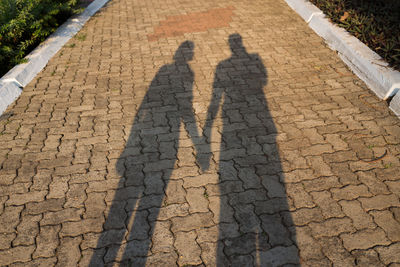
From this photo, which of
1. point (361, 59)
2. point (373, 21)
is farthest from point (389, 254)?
point (373, 21)

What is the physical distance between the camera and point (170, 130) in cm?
415

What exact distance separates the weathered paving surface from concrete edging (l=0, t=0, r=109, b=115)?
0.60 feet

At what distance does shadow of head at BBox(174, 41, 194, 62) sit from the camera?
6.04 meters

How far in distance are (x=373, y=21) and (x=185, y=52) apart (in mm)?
4359

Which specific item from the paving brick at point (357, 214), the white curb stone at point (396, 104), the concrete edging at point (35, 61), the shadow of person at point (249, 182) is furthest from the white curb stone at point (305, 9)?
the concrete edging at point (35, 61)

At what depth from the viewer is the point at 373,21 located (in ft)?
19.5

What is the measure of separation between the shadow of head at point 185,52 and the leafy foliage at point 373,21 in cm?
372

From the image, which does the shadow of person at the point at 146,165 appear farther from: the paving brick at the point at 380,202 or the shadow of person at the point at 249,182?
the paving brick at the point at 380,202

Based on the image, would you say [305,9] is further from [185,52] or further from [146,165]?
[146,165]

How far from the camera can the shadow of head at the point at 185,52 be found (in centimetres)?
604

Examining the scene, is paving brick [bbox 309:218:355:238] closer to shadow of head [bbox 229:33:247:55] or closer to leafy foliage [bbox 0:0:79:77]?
shadow of head [bbox 229:33:247:55]

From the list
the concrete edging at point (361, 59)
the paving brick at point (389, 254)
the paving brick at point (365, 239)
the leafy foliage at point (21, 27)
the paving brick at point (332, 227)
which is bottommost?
the paving brick at point (389, 254)

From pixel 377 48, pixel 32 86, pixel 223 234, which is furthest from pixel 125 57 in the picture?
pixel 377 48

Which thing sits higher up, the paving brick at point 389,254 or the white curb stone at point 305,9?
the white curb stone at point 305,9
